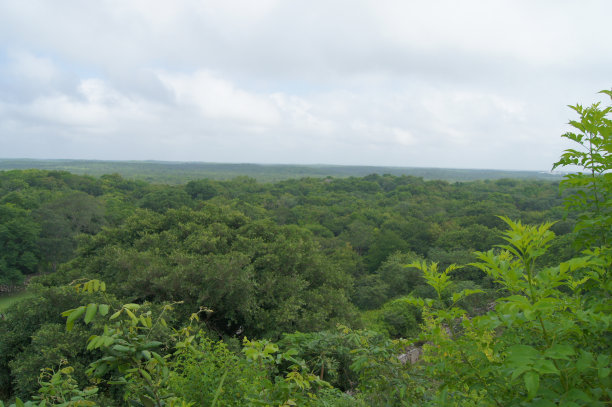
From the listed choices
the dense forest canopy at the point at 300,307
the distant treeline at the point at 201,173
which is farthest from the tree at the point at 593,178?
the distant treeline at the point at 201,173

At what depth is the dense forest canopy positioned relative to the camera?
1.40 meters

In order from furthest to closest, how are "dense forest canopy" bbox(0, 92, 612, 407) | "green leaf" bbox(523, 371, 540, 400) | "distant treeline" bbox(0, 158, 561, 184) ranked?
"distant treeline" bbox(0, 158, 561, 184), "dense forest canopy" bbox(0, 92, 612, 407), "green leaf" bbox(523, 371, 540, 400)

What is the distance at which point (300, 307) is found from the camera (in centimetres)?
967

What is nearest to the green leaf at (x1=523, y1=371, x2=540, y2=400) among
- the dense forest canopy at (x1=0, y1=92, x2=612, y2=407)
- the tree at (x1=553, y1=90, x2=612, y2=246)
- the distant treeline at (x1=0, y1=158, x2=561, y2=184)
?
the dense forest canopy at (x1=0, y1=92, x2=612, y2=407)

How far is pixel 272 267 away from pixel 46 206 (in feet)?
74.9

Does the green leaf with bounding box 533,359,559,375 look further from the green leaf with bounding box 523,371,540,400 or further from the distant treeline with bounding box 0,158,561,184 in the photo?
the distant treeline with bounding box 0,158,561,184

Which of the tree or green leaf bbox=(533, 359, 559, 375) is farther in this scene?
the tree

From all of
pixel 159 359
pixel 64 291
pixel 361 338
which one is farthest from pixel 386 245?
pixel 159 359

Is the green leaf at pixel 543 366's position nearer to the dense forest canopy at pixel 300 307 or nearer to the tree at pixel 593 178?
the dense forest canopy at pixel 300 307

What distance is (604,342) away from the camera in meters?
1.44

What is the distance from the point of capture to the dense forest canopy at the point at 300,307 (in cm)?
140

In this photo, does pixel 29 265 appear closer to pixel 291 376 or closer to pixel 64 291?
pixel 64 291

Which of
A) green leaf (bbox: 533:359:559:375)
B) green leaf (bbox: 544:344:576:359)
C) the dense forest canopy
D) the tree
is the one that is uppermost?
the tree

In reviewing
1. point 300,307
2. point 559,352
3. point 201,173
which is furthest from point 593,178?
point 201,173
